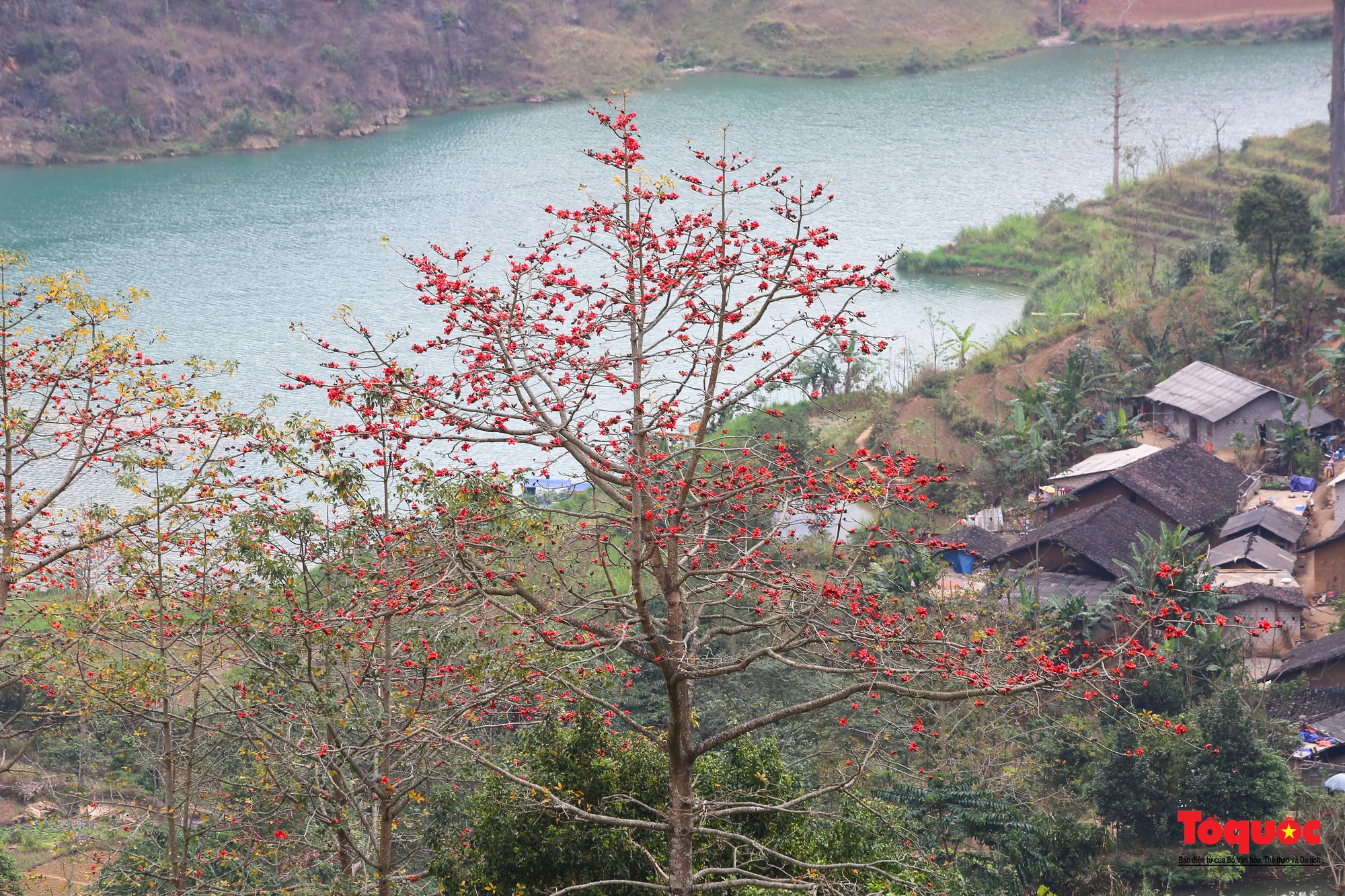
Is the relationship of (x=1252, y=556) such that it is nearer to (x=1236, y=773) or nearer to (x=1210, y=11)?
(x=1236, y=773)

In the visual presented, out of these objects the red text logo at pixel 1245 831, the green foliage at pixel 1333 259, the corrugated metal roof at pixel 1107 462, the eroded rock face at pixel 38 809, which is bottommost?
the eroded rock face at pixel 38 809

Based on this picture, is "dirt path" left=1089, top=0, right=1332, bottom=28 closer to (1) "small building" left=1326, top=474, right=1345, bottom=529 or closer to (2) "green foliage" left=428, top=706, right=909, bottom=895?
(1) "small building" left=1326, top=474, right=1345, bottom=529

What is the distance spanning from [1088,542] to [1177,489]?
3.08 m

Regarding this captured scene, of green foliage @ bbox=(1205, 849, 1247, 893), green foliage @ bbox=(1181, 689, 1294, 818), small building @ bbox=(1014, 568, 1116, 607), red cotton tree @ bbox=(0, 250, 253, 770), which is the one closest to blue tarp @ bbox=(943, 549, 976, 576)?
small building @ bbox=(1014, 568, 1116, 607)

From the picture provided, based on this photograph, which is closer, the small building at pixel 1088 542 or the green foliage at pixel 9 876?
the green foliage at pixel 9 876

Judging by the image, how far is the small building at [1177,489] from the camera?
26.8 m

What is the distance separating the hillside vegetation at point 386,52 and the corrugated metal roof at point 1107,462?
43.5 metres

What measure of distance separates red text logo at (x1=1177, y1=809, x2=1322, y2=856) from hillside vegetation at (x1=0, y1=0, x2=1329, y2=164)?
53742mm

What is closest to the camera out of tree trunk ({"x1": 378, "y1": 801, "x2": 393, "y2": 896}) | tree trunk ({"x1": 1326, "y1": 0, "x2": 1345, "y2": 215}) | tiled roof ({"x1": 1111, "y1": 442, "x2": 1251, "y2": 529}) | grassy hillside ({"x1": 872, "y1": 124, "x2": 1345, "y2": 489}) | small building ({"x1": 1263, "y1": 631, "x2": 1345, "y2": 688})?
tree trunk ({"x1": 378, "y1": 801, "x2": 393, "y2": 896})

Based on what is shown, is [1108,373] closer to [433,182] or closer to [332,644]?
[332,644]

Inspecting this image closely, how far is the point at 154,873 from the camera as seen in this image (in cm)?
1241

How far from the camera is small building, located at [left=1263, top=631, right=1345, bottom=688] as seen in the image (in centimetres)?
2134

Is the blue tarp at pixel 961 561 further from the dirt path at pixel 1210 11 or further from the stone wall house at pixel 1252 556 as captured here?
the dirt path at pixel 1210 11

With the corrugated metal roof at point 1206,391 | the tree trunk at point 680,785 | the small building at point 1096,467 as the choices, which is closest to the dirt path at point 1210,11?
the corrugated metal roof at point 1206,391
